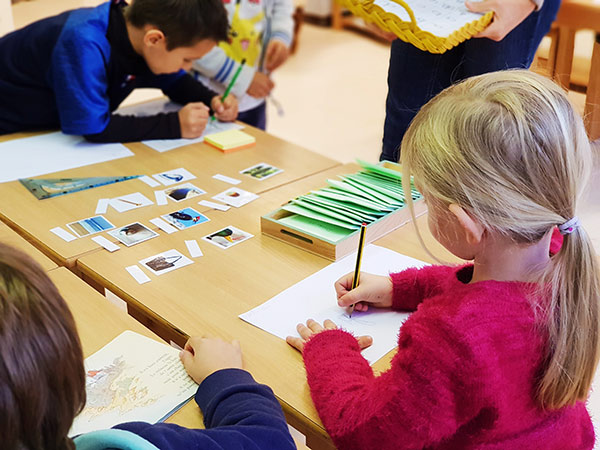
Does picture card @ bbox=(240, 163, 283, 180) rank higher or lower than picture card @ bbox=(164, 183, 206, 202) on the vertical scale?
higher

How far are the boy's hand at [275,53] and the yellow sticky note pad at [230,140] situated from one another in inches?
24.5

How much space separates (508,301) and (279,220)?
0.67 metres

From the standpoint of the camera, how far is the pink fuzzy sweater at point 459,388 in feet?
2.68

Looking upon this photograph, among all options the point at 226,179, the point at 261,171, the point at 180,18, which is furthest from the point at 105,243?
the point at 180,18

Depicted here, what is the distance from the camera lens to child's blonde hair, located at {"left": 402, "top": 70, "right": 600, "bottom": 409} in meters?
0.83

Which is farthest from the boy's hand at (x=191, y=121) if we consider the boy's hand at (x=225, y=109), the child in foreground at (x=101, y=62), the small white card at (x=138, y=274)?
the small white card at (x=138, y=274)

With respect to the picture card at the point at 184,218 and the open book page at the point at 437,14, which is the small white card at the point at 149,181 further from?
the open book page at the point at 437,14

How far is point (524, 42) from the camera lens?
1674 mm

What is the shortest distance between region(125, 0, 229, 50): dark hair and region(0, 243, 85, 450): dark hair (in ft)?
4.42

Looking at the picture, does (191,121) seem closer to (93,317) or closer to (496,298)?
(93,317)

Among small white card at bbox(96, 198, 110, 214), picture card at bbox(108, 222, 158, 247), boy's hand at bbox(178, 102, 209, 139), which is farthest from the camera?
boy's hand at bbox(178, 102, 209, 139)

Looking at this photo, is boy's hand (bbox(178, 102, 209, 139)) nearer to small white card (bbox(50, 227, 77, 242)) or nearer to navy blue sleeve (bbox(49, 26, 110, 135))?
navy blue sleeve (bbox(49, 26, 110, 135))

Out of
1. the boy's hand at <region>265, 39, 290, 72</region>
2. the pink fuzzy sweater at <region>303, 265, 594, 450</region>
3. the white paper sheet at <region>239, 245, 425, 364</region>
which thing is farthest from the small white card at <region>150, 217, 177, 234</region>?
the boy's hand at <region>265, 39, 290, 72</region>

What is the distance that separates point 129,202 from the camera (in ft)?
5.19
